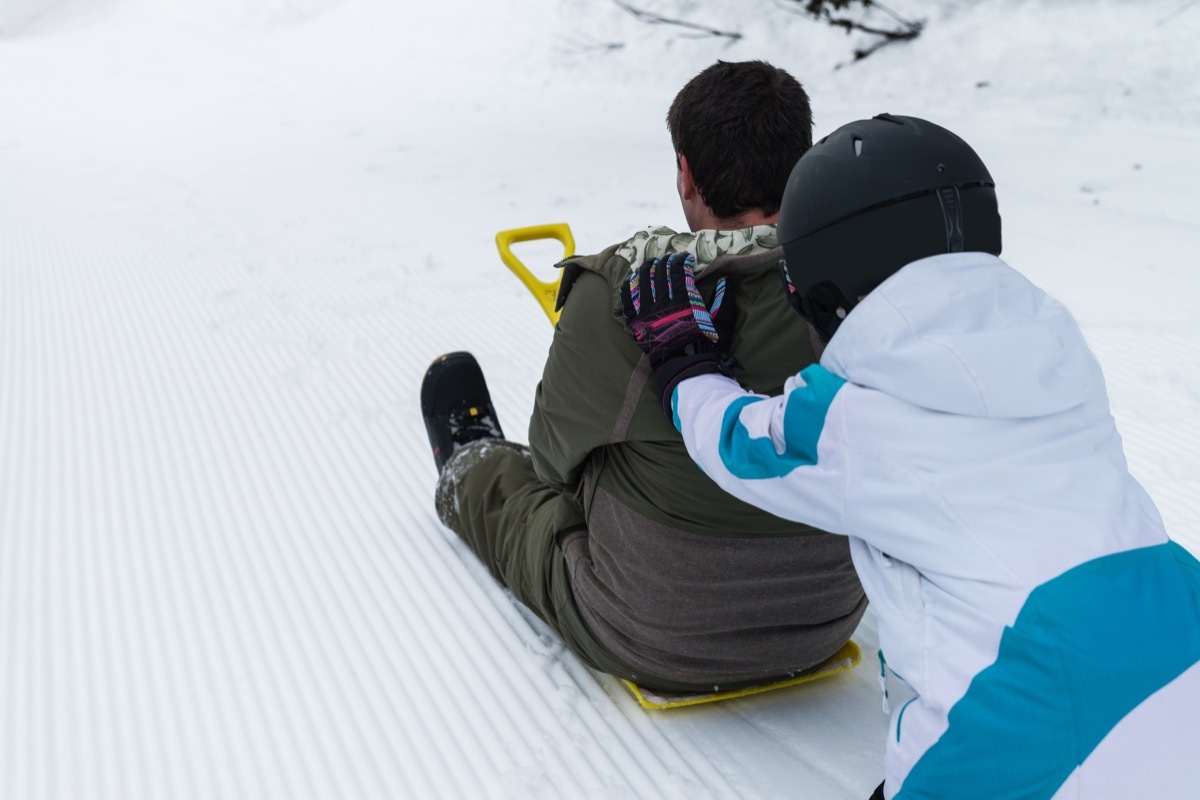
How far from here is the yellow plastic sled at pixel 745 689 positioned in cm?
159

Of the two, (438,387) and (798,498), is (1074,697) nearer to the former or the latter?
(798,498)

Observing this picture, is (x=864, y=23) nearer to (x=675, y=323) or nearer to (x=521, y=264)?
(x=521, y=264)

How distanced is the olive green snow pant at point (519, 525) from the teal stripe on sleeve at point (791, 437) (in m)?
0.60

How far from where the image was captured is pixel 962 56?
21.9 feet

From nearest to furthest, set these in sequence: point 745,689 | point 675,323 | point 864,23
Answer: point 675,323 < point 745,689 < point 864,23

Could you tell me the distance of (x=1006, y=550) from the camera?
2.90 feet

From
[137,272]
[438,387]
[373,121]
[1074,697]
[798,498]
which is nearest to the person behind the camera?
[1074,697]

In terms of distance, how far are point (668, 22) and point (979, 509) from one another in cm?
830

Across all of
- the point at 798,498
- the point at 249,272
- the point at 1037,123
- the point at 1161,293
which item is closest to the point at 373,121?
the point at 249,272

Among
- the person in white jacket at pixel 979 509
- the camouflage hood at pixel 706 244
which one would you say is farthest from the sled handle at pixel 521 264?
the person in white jacket at pixel 979 509

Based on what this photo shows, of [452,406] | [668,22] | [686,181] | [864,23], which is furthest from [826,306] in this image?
[668,22]

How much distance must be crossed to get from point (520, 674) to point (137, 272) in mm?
2987

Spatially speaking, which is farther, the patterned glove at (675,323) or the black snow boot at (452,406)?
the black snow boot at (452,406)

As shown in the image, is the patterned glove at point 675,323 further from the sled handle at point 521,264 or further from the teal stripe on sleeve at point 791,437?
the sled handle at point 521,264
